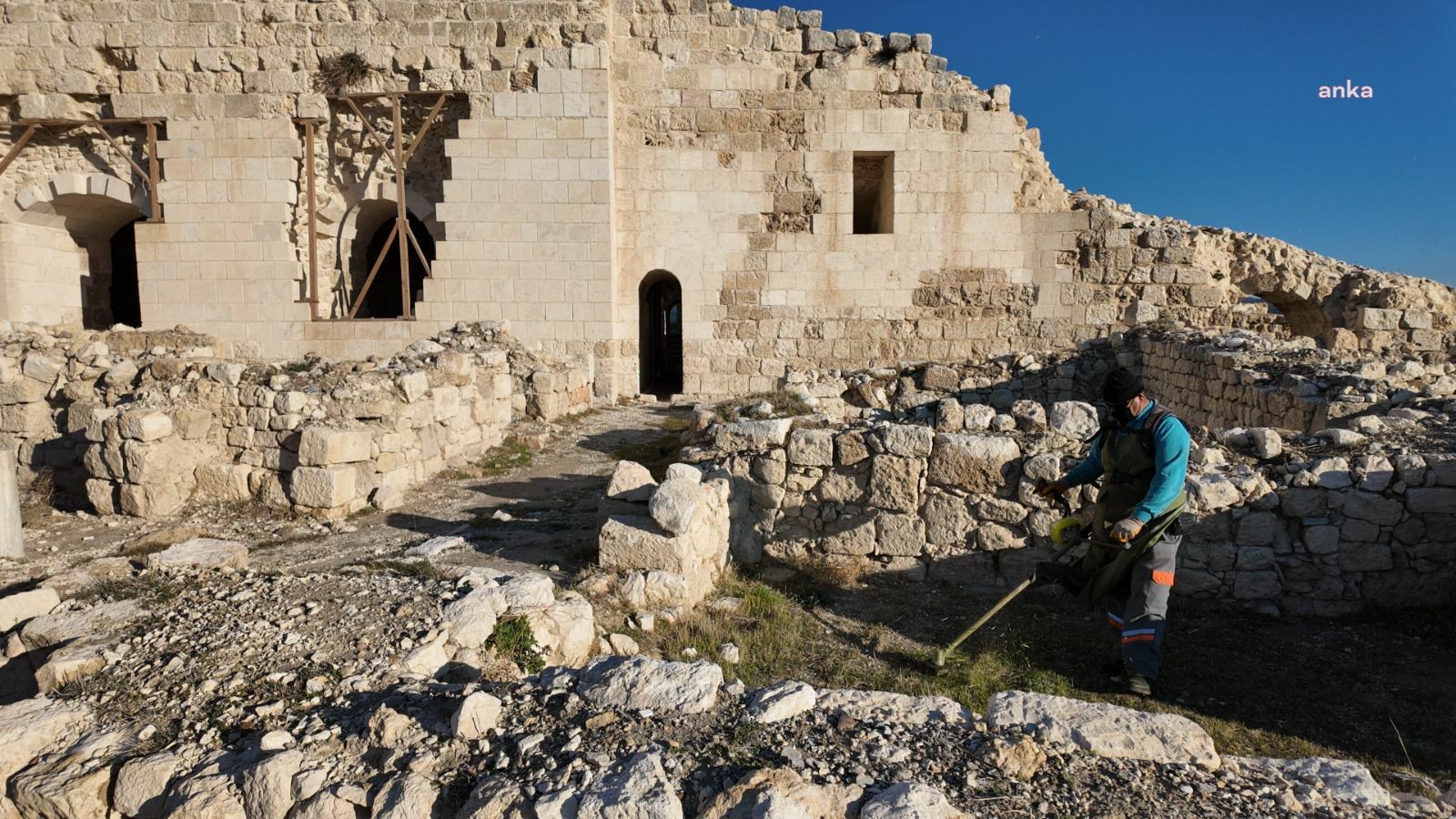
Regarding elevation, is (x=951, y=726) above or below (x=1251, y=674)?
above

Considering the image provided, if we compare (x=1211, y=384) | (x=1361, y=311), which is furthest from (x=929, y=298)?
(x=1361, y=311)

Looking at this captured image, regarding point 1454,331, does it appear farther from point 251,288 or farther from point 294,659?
point 251,288

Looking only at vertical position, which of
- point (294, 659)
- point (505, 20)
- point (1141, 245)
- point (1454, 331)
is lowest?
point (294, 659)

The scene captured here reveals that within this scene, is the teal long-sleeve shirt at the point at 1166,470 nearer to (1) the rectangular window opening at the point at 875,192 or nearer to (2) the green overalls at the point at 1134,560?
(2) the green overalls at the point at 1134,560

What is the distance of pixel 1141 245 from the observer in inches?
455

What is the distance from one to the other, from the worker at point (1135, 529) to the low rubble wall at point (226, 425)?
5599mm

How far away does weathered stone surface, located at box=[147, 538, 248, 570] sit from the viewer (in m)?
4.45

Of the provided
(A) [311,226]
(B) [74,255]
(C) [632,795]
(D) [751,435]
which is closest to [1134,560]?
(D) [751,435]

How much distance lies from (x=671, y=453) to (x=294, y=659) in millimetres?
5204

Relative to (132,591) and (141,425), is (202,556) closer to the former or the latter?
(132,591)

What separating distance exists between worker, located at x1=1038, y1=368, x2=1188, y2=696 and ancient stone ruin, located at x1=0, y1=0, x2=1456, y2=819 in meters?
0.71

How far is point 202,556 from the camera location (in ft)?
15.4

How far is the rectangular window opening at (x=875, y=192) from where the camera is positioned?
39.2 feet

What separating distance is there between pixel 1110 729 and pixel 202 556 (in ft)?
16.4
